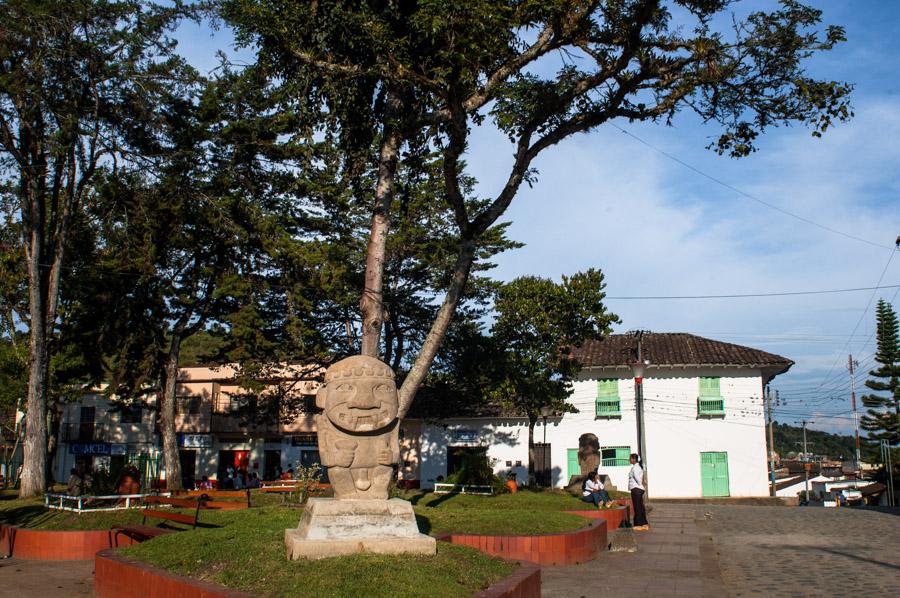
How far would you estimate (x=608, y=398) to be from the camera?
3331 centimetres

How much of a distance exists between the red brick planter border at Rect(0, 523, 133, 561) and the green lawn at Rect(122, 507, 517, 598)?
2777 millimetres

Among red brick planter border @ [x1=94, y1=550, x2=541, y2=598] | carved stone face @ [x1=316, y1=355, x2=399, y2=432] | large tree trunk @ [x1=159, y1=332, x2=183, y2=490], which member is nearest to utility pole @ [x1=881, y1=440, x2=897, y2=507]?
large tree trunk @ [x1=159, y1=332, x2=183, y2=490]

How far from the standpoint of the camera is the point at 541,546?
10.6m

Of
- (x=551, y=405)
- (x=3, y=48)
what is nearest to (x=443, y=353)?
(x=551, y=405)

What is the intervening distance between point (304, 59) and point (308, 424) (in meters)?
28.4

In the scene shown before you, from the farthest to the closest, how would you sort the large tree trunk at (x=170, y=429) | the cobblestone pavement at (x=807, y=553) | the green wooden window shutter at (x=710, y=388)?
the green wooden window shutter at (x=710, y=388) < the large tree trunk at (x=170, y=429) < the cobblestone pavement at (x=807, y=553)

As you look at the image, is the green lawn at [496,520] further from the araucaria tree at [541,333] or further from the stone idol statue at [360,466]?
the araucaria tree at [541,333]

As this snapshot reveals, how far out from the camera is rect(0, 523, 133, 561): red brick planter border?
11.0m

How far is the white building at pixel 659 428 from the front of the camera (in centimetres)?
3188

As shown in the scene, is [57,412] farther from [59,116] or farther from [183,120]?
[59,116]

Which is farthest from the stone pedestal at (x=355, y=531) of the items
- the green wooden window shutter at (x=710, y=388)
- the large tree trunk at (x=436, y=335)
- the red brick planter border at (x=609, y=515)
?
the green wooden window shutter at (x=710, y=388)

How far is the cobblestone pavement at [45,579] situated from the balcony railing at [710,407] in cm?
2616

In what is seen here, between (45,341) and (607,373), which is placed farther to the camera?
(607,373)

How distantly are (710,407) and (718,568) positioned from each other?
22405 mm
